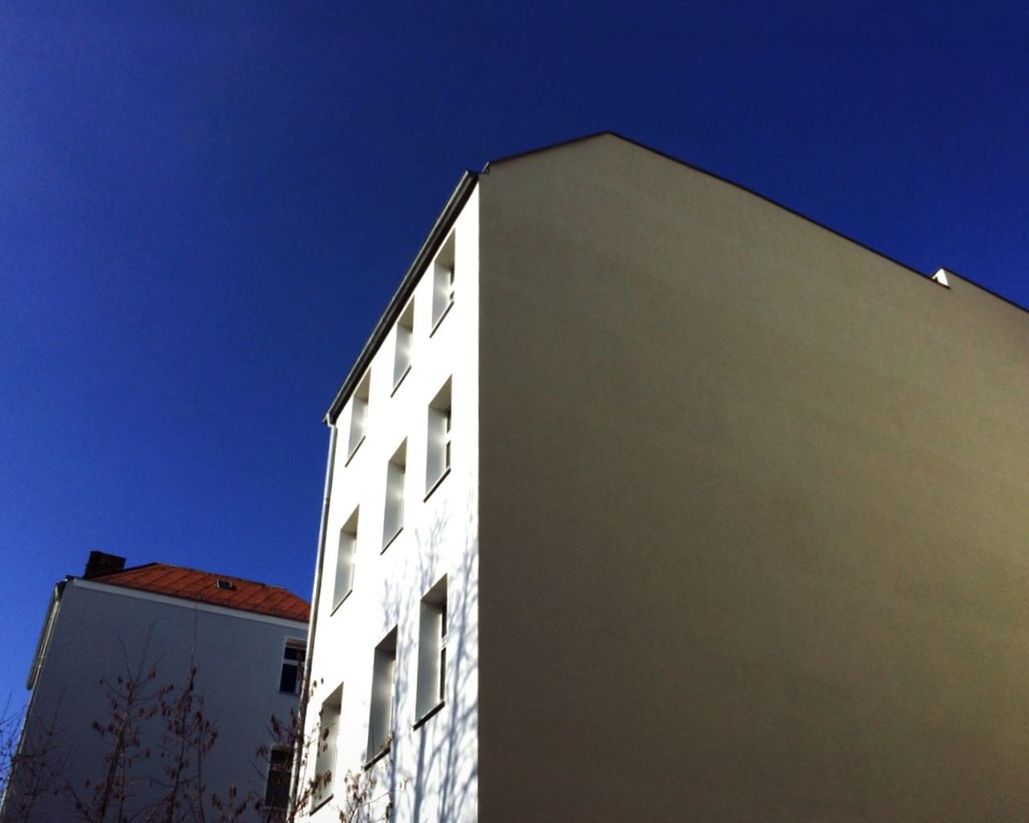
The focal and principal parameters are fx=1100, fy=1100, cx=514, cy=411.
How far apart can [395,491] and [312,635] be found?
303 centimetres

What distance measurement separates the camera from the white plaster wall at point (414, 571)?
1148 centimetres

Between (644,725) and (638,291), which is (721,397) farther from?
(644,725)

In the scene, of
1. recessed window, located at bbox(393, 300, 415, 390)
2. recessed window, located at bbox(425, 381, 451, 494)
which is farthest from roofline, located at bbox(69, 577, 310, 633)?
recessed window, located at bbox(425, 381, 451, 494)

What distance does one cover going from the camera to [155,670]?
76.5 ft

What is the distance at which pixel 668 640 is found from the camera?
12352 mm

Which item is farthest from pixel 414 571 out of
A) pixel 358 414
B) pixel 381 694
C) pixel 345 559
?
pixel 358 414

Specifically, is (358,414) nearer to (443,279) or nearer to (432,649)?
(443,279)

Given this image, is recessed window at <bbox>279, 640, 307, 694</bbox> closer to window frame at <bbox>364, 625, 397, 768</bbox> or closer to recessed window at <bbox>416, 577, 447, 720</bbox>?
window frame at <bbox>364, 625, 397, 768</bbox>

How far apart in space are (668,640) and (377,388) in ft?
28.2

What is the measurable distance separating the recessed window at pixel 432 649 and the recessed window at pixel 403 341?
526cm

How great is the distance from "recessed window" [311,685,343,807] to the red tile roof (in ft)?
38.5

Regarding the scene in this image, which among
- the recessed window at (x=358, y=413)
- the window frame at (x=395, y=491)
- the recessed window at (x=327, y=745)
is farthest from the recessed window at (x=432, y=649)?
the recessed window at (x=358, y=413)

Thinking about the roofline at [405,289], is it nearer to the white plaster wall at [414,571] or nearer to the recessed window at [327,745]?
the white plaster wall at [414,571]

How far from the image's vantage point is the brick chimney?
1085 inches
